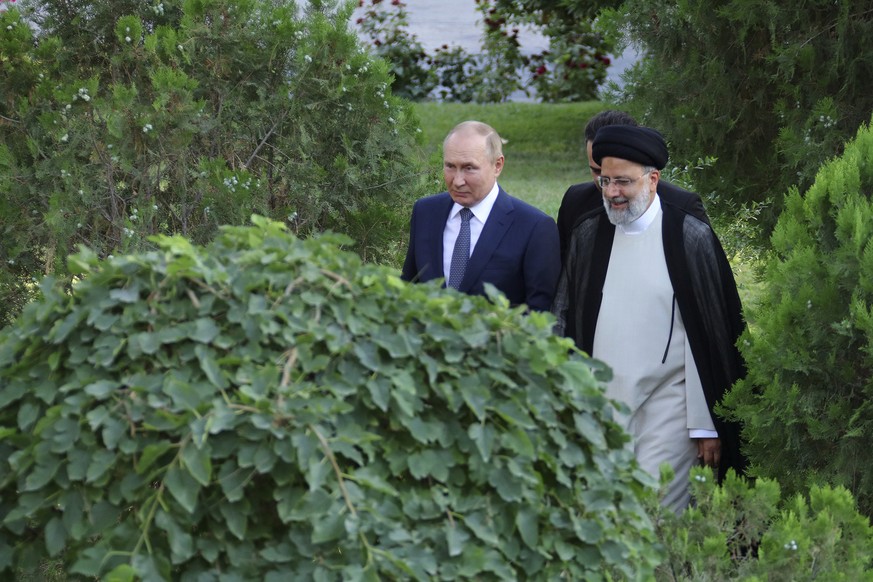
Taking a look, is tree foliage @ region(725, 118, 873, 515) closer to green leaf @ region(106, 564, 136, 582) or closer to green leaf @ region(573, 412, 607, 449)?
green leaf @ region(573, 412, 607, 449)

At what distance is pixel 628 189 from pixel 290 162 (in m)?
1.92

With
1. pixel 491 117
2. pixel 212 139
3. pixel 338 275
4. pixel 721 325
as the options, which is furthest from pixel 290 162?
pixel 491 117

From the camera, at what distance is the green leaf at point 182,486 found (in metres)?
2.55

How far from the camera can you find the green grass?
1734 cm

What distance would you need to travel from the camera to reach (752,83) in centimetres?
789

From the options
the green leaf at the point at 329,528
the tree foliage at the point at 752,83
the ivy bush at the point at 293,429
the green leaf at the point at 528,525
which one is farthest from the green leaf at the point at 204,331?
the tree foliage at the point at 752,83

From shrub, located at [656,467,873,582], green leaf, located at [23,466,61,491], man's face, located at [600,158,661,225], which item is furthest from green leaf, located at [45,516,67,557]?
man's face, located at [600,158,661,225]

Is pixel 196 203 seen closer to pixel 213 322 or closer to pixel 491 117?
pixel 213 322

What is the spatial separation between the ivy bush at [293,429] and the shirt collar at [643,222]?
6.22 feet

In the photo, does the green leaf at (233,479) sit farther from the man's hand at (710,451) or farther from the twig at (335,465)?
the man's hand at (710,451)

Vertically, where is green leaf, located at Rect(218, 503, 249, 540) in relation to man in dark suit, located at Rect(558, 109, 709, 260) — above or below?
below

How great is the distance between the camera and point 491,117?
21922mm

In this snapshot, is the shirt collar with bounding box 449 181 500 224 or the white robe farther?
the shirt collar with bounding box 449 181 500 224

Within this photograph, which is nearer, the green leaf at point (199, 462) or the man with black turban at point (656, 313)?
the green leaf at point (199, 462)
